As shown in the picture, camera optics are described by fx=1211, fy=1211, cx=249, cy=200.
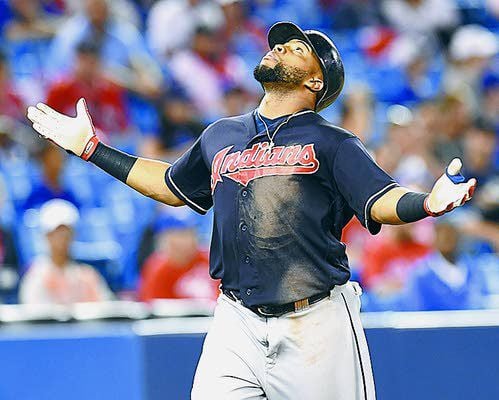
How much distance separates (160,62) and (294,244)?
6.54 meters

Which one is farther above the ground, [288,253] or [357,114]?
[357,114]

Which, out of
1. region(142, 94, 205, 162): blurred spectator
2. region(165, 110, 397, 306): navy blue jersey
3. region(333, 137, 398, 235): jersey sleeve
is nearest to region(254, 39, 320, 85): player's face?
region(165, 110, 397, 306): navy blue jersey

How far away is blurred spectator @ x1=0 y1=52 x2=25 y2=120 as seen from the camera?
9070 millimetres

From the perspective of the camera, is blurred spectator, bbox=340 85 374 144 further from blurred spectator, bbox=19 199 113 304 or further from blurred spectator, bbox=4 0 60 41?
blurred spectator, bbox=19 199 113 304

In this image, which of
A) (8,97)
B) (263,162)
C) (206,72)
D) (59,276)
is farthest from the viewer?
(206,72)

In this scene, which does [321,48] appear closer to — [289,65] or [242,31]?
[289,65]

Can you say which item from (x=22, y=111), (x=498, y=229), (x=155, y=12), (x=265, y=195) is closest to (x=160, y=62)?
(x=155, y=12)

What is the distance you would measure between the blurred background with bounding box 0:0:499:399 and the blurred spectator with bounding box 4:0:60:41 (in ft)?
0.04

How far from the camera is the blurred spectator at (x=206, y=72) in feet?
32.3

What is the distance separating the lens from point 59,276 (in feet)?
23.7

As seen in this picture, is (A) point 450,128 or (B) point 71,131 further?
(A) point 450,128

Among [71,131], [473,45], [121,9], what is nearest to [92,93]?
[121,9]

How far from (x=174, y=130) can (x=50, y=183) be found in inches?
49.9

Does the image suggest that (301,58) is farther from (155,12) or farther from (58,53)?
(155,12)
